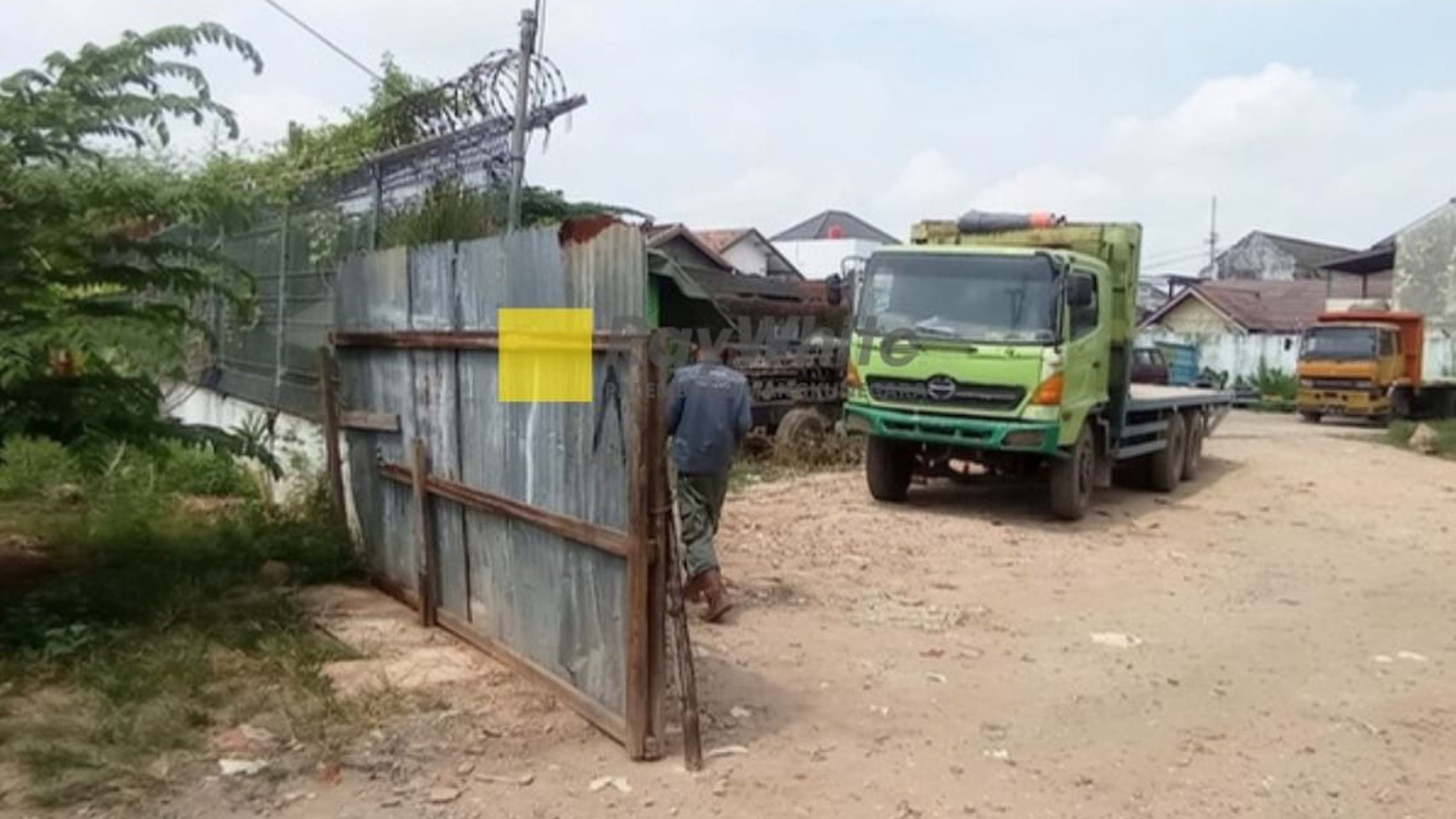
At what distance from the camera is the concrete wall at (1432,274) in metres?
32.2

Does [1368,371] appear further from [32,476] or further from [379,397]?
[32,476]

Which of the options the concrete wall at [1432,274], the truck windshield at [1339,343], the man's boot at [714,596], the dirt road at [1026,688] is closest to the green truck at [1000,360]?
the dirt road at [1026,688]

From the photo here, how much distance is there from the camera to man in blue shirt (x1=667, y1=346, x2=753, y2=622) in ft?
21.7

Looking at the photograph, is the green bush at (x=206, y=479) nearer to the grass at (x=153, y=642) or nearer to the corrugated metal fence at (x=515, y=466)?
the grass at (x=153, y=642)

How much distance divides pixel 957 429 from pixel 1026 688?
4.59 meters

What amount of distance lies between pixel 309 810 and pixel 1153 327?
132 feet

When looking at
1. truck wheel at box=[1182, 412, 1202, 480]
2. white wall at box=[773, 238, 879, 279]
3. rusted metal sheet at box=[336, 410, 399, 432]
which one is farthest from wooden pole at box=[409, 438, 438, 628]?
white wall at box=[773, 238, 879, 279]

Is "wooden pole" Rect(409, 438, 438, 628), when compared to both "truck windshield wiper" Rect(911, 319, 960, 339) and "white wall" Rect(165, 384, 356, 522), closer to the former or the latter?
"white wall" Rect(165, 384, 356, 522)

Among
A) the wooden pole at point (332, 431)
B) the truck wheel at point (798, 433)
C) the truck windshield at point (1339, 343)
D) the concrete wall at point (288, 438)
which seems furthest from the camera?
the truck windshield at point (1339, 343)

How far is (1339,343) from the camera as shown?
2577 centimetres

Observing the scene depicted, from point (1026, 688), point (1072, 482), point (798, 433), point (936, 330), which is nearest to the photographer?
point (1026, 688)

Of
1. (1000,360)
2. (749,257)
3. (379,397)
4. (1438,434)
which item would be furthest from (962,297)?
(749,257)

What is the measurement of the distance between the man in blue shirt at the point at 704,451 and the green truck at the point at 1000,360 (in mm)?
3793

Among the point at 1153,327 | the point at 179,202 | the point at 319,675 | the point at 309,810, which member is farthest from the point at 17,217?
the point at 1153,327
